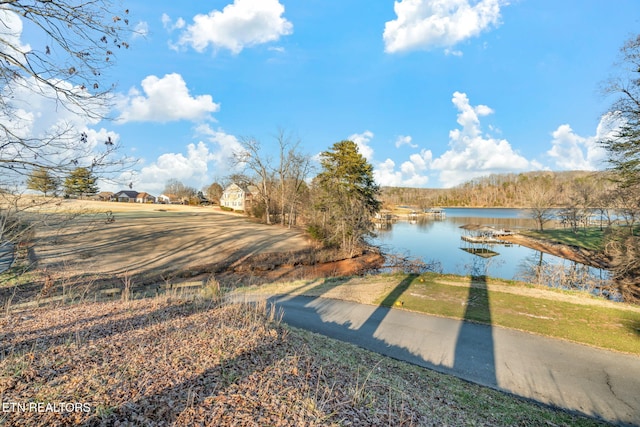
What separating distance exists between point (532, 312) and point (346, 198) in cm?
1997

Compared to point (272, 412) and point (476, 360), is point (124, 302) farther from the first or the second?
point (476, 360)

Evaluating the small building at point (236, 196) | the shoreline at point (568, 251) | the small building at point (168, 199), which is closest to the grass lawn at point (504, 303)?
the shoreline at point (568, 251)

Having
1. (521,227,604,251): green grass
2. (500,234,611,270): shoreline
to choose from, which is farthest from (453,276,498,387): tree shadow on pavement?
(521,227,604,251): green grass

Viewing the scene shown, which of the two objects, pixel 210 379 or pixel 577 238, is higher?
pixel 210 379

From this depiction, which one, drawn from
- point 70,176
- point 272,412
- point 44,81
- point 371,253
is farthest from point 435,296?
point 371,253

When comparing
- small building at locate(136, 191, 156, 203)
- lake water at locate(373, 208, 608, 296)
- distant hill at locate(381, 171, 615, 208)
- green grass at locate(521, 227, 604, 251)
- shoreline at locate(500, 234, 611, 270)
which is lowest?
lake water at locate(373, 208, 608, 296)

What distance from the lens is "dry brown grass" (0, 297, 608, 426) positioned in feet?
9.91

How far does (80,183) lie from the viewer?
5270mm

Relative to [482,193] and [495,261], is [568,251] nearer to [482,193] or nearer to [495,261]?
[495,261]

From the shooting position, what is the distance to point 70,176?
498cm

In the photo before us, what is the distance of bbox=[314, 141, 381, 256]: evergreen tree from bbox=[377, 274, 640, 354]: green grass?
15.7m

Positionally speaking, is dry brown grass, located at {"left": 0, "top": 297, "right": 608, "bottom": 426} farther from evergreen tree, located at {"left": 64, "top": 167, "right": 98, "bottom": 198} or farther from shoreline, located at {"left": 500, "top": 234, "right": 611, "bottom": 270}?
shoreline, located at {"left": 500, "top": 234, "right": 611, "bottom": 270}

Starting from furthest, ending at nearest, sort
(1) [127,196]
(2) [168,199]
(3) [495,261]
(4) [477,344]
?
(2) [168,199], (1) [127,196], (3) [495,261], (4) [477,344]

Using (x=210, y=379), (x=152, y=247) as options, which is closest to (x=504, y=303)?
(x=210, y=379)
